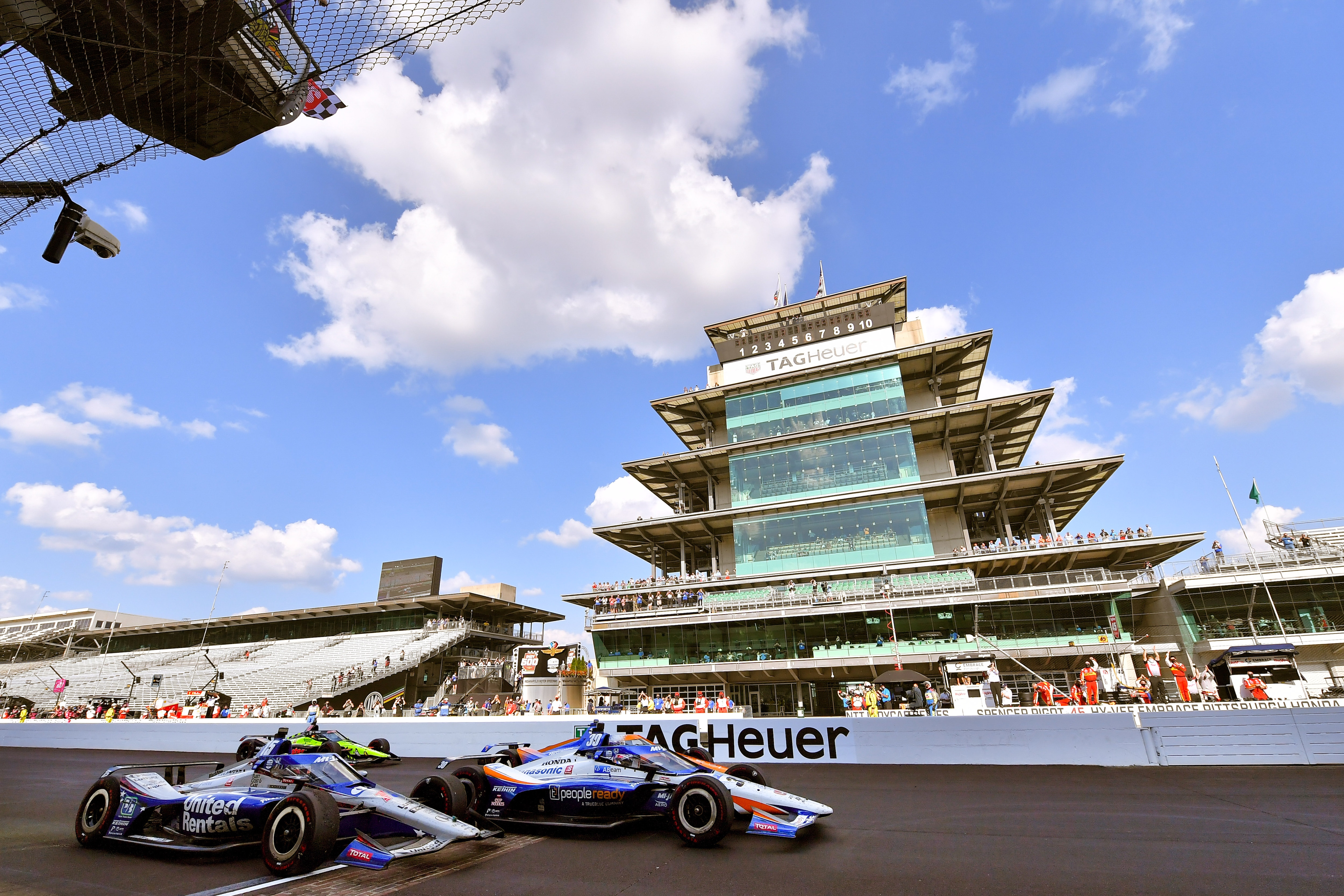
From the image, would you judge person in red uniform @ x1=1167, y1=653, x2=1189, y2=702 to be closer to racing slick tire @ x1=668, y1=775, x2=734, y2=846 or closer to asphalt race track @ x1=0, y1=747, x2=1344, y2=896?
asphalt race track @ x1=0, y1=747, x2=1344, y2=896

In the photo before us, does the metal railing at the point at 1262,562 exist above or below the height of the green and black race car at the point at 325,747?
above

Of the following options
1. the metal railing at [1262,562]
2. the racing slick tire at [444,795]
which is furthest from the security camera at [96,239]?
the metal railing at [1262,562]

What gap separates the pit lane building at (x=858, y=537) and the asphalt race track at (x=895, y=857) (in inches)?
935

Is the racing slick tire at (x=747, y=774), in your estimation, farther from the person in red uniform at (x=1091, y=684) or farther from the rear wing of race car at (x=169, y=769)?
the person in red uniform at (x=1091, y=684)

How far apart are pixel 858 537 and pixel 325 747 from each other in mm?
34446

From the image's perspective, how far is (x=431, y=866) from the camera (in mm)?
7184

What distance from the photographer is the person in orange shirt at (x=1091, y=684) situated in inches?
821

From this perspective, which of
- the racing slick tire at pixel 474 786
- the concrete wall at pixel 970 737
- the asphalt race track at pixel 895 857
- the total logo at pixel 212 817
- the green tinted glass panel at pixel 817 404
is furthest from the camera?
the green tinted glass panel at pixel 817 404

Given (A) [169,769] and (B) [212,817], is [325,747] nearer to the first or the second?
(B) [212,817]

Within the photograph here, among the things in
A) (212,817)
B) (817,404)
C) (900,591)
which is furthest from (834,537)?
(212,817)

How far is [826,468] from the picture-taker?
41344 millimetres

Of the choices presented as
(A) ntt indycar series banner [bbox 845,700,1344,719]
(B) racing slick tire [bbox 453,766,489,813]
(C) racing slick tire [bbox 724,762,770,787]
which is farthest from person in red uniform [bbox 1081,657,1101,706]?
(B) racing slick tire [bbox 453,766,489,813]

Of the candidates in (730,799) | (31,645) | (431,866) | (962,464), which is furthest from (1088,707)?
(31,645)

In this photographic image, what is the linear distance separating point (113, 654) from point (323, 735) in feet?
257
